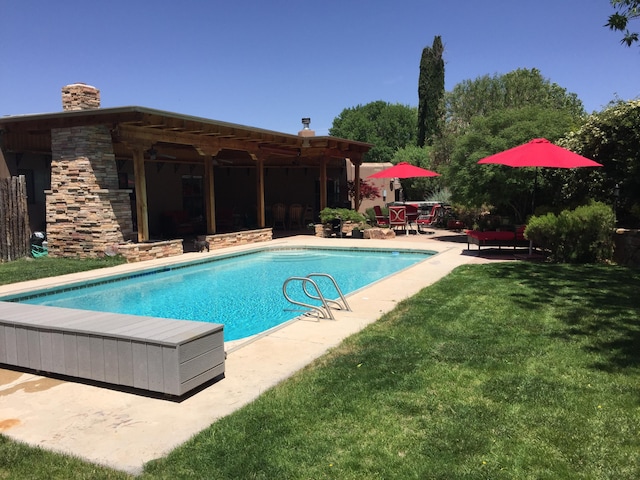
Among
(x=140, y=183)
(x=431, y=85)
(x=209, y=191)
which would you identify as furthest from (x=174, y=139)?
(x=431, y=85)

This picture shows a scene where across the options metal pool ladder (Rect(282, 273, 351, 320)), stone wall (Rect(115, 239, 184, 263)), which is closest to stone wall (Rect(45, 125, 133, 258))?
stone wall (Rect(115, 239, 184, 263))

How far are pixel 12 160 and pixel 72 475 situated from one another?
12189 millimetres

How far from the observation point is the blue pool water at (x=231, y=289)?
7.89 metres

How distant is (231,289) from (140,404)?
6128mm

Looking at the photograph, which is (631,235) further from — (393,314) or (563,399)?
(563,399)

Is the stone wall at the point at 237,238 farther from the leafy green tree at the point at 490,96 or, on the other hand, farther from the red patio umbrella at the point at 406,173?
the leafy green tree at the point at 490,96

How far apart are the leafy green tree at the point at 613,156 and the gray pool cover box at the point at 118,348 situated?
9642 millimetres

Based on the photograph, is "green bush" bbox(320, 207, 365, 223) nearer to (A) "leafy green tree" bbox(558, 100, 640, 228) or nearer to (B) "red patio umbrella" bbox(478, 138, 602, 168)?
(A) "leafy green tree" bbox(558, 100, 640, 228)

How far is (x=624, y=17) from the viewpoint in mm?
7223

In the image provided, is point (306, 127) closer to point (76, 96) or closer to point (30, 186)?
point (76, 96)

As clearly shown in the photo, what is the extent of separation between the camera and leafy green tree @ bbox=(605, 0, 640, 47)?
7141mm

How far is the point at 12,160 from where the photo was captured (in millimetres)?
12359

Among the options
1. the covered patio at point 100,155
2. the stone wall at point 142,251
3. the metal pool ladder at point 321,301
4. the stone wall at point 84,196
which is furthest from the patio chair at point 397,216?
the metal pool ladder at point 321,301

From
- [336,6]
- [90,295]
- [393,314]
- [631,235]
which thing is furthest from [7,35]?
[631,235]
